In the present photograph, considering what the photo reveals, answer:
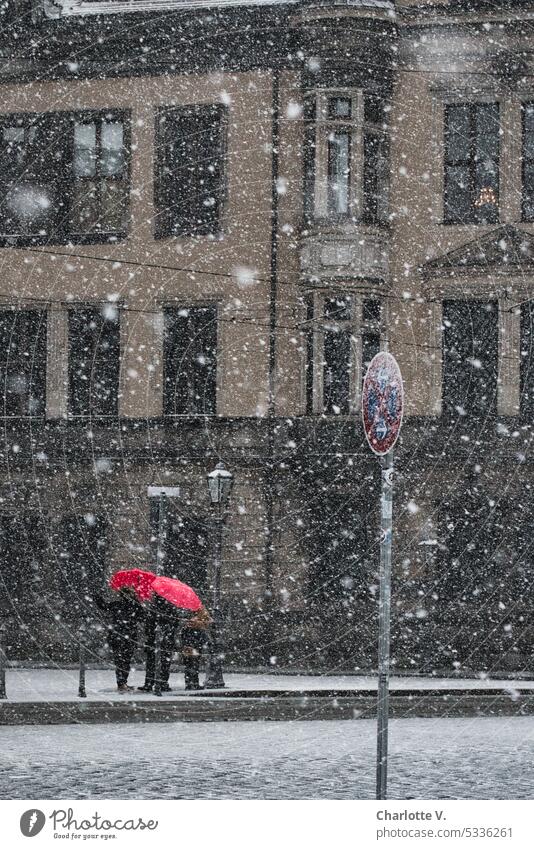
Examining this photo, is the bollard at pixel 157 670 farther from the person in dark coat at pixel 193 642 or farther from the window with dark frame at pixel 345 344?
the window with dark frame at pixel 345 344

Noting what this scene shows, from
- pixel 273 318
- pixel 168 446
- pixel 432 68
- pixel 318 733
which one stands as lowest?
pixel 318 733

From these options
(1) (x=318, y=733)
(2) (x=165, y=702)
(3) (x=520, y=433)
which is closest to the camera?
(1) (x=318, y=733)

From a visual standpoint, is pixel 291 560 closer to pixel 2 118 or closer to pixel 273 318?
pixel 273 318

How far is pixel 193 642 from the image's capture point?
1889cm

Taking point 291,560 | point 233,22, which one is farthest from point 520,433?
point 233,22

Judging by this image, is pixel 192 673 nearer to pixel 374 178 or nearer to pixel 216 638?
pixel 216 638

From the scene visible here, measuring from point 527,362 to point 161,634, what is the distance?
22.6 ft

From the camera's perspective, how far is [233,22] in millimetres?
24188

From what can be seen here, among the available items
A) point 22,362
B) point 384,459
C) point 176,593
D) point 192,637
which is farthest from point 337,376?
point 384,459

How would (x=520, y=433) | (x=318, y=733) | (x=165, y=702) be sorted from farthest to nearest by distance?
(x=520, y=433) < (x=165, y=702) < (x=318, y=733)

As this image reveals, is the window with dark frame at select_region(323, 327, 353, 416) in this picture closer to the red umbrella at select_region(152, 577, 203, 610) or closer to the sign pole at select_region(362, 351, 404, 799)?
the red umbrella at select_region(152, 577, 203, 610)

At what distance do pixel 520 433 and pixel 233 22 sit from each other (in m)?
6.52

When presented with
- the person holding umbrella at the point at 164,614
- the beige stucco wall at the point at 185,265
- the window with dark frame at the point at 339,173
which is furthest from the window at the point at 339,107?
the person holding umbrella at the point at 164,614

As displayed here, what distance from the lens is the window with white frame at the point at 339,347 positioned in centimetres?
2314
